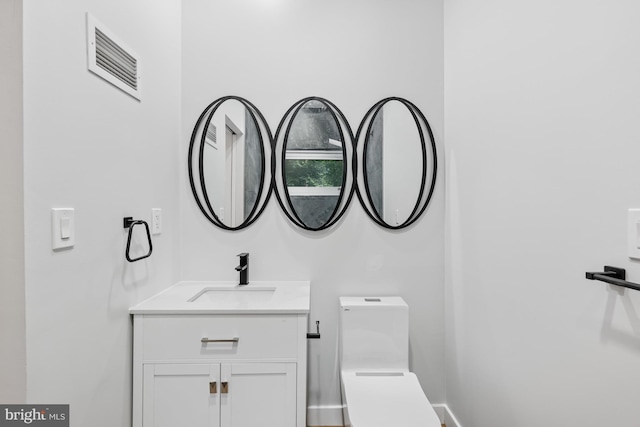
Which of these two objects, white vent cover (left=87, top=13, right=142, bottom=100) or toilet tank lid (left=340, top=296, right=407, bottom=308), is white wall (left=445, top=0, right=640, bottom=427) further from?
white vent cover (left=87, top=13, right=142, bottom=100)

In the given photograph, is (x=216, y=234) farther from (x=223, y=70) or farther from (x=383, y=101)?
(x=383, y=101)

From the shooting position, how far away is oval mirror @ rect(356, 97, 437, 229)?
6.15 ft

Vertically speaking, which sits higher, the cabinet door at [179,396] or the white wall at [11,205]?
the white wall at [11,205]

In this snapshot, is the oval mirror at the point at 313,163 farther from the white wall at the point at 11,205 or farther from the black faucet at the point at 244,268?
the white wall at the point at 11,205

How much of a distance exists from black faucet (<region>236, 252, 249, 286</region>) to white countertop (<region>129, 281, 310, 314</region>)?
1.3 inches

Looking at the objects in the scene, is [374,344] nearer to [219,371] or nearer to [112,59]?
[219,371]

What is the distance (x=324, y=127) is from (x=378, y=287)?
0.96 metres

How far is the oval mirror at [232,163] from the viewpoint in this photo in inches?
73.2

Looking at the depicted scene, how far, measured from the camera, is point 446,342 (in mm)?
1896

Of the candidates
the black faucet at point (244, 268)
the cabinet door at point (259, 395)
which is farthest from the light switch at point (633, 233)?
the black faucet at point (244, 268)

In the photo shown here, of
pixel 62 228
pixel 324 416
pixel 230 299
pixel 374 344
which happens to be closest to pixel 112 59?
pixel 62 228

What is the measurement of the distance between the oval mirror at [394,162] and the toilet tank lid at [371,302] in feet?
1.32

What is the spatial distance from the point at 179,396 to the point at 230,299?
46cm

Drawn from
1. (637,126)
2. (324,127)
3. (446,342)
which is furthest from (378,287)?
(637,126)
